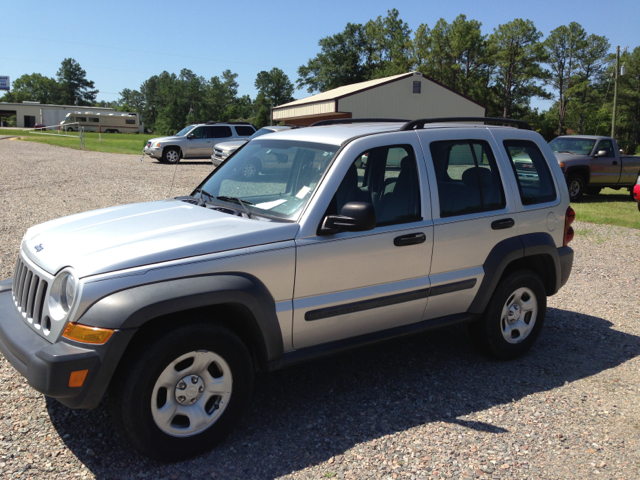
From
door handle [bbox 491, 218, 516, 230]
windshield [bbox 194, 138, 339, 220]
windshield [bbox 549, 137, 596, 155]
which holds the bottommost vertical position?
door handle [bbox 491, 218, 516, 230]

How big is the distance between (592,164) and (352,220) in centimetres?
1504

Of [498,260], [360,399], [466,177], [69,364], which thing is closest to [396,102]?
[466,177]

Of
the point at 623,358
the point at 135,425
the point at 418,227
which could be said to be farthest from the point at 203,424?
the point at 623,358

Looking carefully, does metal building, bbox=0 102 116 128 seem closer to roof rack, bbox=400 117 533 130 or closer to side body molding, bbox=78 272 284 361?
roof rack, bbox=400 117 533 130

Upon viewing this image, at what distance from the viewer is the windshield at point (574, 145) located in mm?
16594

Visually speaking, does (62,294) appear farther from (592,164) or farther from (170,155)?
(170,155)

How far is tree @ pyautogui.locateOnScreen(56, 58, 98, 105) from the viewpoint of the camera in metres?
155

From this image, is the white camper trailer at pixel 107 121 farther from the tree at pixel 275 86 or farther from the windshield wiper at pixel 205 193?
the windshield wiper at pixel 205 193

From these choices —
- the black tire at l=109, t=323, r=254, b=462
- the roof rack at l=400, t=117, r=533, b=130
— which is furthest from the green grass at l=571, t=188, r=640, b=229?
the black tire at l=109, t=323, r=254, b=462

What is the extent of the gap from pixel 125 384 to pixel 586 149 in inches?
652

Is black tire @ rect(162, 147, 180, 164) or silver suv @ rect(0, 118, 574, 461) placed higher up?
black tire @ rect(162, 147, 180, 164)

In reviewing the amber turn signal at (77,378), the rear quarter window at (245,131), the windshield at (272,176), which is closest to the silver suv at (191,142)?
the rear quarter window at (245,131)

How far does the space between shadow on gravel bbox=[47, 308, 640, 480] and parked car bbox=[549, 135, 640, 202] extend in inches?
464

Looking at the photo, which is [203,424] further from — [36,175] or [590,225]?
[36,175]
